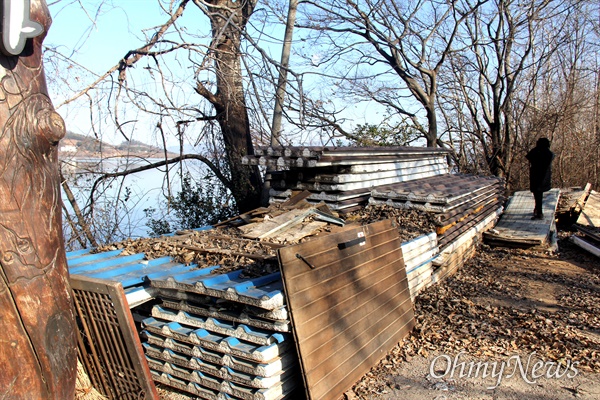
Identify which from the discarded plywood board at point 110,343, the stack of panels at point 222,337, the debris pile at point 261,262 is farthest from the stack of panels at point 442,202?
the discarded plywood board at point 110,343

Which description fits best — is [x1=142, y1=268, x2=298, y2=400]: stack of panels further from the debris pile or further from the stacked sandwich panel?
the stacked sandwich panel

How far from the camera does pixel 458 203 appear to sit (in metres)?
8.33

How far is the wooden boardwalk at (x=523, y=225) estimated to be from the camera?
31.8ft

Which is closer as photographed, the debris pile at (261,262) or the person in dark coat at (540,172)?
the debris pile at (261,262)

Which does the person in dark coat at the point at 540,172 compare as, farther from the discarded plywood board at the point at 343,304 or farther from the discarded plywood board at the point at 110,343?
the discarded plywood board at the point at 110,343

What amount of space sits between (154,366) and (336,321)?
1761 mm

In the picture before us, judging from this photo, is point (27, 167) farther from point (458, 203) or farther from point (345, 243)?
point (458, 203)

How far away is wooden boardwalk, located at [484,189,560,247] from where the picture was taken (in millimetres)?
9680

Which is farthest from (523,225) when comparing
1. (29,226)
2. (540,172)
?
(29,226)

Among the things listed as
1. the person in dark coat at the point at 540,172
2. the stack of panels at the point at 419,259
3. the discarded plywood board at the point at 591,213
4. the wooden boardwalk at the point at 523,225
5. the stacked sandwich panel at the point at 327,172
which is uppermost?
the stacked sandwich panel at the point at 327,172

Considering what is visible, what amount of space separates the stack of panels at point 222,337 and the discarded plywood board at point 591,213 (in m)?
10.3

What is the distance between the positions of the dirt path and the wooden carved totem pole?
2538 mm

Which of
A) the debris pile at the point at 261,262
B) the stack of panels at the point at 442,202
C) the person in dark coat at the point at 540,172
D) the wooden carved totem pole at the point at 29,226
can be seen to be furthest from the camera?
the person in dark coat at the point at 540,172

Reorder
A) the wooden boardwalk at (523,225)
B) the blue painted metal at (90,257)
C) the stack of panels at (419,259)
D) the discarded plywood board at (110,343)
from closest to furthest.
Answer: the discarded plywood board at (110,343), the blue painted metal at (90,257), the stack of panels at (419,259), the wooden boardwalk at (523,225)
